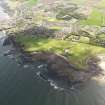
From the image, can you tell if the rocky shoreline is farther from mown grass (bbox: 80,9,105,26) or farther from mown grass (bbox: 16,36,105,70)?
mown grass (bbox: 80,9,105,26)

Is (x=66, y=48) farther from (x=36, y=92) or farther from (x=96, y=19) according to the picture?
(x=96, y=19)

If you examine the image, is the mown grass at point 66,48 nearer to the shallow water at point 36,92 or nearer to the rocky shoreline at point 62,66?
the rocky shoreline at point 62,66

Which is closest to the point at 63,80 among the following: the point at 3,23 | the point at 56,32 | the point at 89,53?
the point at 89,53

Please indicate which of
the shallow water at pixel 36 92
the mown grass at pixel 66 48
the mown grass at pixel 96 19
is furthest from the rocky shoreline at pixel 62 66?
the mown grass at pixel 96 19

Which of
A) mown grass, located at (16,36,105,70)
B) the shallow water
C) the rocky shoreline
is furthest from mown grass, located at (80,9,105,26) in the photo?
the shallow water

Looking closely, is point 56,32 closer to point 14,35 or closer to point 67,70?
point 14,35
